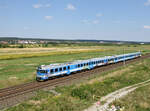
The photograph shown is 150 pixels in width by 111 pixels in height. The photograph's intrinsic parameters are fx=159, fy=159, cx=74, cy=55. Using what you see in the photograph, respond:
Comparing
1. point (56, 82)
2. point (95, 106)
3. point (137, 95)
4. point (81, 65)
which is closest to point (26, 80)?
point (56, 82)

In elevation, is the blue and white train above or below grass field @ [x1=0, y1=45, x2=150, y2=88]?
above

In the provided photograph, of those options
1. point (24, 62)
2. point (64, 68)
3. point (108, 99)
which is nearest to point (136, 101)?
point (108, 99)

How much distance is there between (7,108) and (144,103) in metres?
15.0

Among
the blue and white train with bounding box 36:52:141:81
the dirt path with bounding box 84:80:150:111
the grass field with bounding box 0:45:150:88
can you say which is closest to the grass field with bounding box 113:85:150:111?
the dirt path with bounding box 84:80:150:111

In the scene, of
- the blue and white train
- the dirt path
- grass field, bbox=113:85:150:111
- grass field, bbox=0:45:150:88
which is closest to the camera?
the dirt path

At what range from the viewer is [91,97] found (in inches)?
768

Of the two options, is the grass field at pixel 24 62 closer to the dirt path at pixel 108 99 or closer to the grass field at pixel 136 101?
the dirt path at pixel 108 99

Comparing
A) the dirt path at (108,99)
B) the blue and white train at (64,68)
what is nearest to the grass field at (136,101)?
the dirt path at (108,99)

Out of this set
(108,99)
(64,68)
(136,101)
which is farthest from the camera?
(64,68)

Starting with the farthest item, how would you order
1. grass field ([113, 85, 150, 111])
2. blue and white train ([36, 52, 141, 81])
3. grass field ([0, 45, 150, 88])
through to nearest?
1. grass field ([0, 45, 150, 88])
2. blue and white train ([36, 52, 141, 81])
3. grass field ([113, 85, 150, 111])

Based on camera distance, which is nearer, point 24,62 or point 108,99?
point 108,99

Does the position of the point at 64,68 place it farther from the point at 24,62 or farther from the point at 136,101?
the point at 24,62

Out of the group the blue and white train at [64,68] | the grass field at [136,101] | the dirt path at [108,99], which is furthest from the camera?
the blue and white train at [64,68]

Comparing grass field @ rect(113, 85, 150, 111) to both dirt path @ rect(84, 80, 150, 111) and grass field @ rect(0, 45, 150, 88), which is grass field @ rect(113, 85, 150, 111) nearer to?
dirt path @ rect(84, 80, 150, 111)
